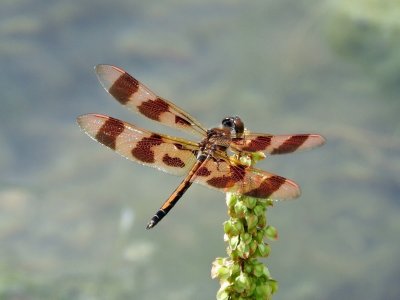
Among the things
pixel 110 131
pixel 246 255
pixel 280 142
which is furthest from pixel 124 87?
pixel 246 255

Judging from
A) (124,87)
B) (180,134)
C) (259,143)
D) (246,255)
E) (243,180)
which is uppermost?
(180,134)

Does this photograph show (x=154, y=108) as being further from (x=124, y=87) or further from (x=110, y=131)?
(x=110, y=131)

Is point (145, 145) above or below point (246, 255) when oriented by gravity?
above

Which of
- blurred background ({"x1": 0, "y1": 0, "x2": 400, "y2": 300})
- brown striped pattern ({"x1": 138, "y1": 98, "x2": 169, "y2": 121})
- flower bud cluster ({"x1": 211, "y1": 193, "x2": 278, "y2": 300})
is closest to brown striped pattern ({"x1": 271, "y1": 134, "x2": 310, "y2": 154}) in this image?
brown striped pattern ({"x1": 138, "y1": 98, "x2": 169, "y2": 121})

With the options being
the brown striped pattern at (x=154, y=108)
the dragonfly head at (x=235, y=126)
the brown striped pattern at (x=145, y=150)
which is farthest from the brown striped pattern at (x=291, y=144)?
the brown striped pattern at (x=154, y=108)

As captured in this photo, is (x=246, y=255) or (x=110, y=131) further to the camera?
(x=110, y=131)

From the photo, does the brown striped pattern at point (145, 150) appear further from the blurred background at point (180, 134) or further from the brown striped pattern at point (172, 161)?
the blurred background at point (180, 134)

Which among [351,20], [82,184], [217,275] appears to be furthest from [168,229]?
[217,275]

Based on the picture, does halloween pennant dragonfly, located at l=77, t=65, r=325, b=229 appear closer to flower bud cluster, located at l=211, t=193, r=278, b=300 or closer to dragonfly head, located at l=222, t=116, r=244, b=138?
dragonfly head, located at l=222, t=116, r=244, b=138
